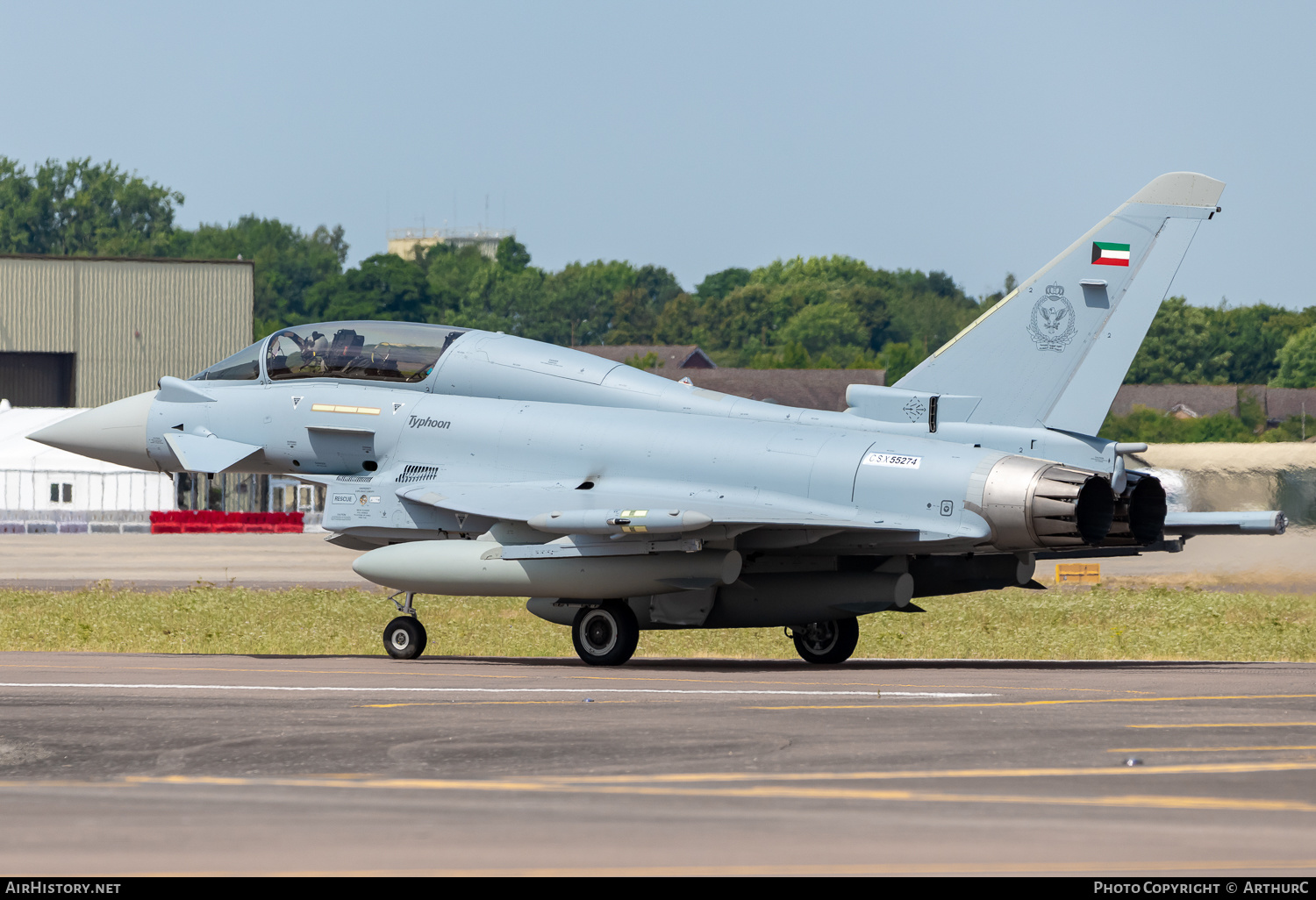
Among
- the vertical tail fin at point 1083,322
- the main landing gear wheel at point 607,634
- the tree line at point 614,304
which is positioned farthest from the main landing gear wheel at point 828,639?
the tree line at point 614,304

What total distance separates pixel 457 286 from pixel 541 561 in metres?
172

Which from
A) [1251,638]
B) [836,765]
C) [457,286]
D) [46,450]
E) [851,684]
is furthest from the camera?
[457,286]

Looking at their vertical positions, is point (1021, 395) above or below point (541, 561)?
above

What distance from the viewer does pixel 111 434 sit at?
21.3 meters

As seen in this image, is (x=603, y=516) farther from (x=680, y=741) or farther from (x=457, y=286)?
(x=457, y=286)

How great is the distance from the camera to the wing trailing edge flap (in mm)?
16953

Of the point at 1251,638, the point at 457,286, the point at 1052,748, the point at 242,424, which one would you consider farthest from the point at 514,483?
the point at 457,286

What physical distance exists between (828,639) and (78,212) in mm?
158484

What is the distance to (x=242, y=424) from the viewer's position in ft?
68.0

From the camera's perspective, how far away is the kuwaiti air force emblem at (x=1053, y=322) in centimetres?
1800

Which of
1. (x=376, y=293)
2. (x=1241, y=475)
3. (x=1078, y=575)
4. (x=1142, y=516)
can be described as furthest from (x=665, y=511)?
(x=376, y=293)

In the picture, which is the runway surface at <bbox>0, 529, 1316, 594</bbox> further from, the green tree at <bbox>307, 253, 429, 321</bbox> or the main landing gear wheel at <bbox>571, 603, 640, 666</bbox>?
the green tree at <bbox>307, 253, 429, 321</bbox>

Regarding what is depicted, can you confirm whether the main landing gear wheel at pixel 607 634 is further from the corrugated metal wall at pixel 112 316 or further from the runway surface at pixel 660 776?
the corrugated metal wall at pixel 112 316

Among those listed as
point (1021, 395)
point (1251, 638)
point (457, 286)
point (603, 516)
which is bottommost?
point (1251, 638)
